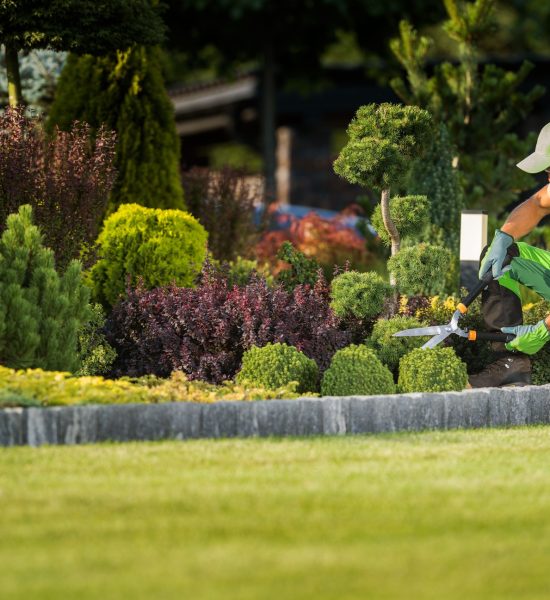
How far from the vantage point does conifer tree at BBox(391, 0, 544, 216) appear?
15125mm

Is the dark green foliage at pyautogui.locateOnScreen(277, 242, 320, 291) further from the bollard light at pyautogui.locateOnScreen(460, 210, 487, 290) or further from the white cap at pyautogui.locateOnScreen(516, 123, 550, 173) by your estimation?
the white cap at pyautogui.locateOnScreen(516, 123, 550, 173)

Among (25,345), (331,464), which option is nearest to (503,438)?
(331,464)

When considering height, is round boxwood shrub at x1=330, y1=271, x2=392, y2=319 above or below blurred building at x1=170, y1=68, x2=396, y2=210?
below

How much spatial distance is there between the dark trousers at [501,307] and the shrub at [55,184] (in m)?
3.59

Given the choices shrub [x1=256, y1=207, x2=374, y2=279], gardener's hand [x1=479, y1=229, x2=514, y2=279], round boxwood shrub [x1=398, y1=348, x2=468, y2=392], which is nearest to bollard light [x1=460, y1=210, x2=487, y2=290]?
gardener's hand [x1=479, y1=229, x2=514, y2=279]

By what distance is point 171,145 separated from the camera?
46.4ft

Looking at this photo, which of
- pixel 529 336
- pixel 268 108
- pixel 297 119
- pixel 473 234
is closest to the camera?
pixel 529 336

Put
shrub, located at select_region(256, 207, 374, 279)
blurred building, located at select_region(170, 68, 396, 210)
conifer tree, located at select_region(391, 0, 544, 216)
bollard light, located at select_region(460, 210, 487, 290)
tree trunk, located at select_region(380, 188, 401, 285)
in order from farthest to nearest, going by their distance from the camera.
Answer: blurred building, located at select_region(170, 68, 396, 210) < shrub, located at select_region(256, 207, 374, 279) < conifer tree, located at select_region(391, 0, 544, 216) < bollard light, located at select_region(460, 210, 487, 290) < tree trunk, located at select_region(380, 188, 401, 285)

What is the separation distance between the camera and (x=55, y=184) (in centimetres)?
1123

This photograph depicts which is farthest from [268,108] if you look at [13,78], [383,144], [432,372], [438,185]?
[432,372]

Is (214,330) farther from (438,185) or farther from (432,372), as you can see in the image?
(438,185)

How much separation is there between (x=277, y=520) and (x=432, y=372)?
3.58 meters

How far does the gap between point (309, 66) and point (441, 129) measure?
988cm

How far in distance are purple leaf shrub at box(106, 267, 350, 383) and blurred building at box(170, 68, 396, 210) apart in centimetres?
1301
